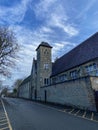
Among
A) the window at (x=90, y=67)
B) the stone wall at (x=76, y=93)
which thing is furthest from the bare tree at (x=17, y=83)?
the window at (x=90, y=67)

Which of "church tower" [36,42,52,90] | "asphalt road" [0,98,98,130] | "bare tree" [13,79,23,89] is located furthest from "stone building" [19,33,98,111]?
"bare tree" [13,79,23,89]

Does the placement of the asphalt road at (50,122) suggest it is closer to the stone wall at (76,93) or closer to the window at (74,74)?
the stone wall at (76,93)

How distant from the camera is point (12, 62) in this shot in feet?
96.8

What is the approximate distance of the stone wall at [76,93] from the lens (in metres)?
18.2

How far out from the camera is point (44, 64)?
4009 centimetres

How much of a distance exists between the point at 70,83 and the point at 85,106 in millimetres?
4724

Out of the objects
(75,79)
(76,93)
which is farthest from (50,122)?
(75,79)

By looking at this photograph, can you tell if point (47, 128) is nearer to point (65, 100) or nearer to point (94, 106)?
point (94, 106)

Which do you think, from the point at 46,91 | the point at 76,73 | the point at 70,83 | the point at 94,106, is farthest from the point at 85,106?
the point at 46,91

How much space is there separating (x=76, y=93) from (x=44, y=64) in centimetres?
2023

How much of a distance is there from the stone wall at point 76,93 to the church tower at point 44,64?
9.46 metres

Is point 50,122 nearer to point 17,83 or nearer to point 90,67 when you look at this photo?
point 90,67

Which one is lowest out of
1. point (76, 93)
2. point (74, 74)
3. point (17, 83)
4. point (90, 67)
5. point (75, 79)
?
point (76, 93)

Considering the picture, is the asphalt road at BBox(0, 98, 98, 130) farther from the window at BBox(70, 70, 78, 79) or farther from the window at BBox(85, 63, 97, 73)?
the window at BBox(70, 70, 78, 79)
